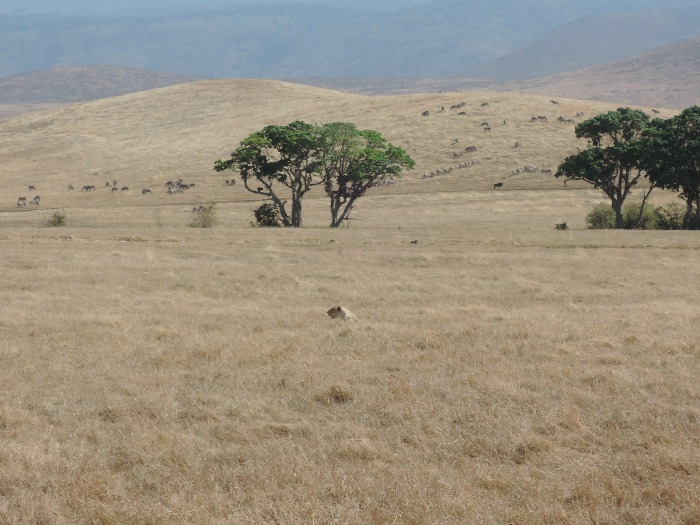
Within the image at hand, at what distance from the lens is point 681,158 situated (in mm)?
52281

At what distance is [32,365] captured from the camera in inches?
538

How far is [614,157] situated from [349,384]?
46892 mm

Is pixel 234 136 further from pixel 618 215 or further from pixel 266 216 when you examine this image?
pixel 618 215

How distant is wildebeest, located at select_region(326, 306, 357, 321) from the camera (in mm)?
18219

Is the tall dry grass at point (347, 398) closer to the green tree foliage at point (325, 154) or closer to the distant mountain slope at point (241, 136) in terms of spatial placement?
the green tree foliage at point (325, 154)

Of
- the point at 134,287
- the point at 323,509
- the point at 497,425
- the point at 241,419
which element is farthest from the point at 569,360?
the point at 134,287

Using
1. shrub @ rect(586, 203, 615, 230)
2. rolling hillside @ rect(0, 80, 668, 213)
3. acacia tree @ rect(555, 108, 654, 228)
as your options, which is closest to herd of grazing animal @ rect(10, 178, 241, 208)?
rolling hillside @ rect(0, 80, 668, 213)

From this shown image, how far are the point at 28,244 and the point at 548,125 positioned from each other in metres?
89.5

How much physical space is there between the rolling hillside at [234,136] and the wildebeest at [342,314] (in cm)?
6682

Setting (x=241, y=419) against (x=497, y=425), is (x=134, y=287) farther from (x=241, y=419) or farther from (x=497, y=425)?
(x=497, y=425)

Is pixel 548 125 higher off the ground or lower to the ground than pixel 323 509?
higher

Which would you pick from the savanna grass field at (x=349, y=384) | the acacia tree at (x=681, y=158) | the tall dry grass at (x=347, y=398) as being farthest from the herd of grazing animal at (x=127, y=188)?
the tall dry grass at (x=347, y=398)

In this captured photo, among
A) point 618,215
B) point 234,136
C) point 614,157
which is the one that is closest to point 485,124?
point 234,136

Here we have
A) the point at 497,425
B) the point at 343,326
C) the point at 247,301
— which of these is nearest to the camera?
the point at 497,425
